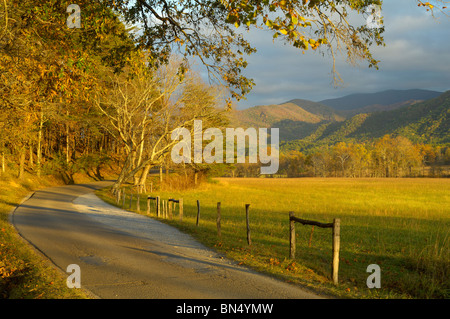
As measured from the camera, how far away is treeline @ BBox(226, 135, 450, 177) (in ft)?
412

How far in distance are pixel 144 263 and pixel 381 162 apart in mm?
140414

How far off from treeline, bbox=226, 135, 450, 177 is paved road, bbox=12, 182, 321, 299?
358 ft

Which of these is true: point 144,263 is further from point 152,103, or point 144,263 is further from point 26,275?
point 152,103

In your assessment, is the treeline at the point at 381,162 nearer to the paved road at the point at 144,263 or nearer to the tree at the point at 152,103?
the tree at the point at 152,103

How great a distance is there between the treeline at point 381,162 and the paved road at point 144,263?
109156 mm

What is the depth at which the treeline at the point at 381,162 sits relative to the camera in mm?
125500

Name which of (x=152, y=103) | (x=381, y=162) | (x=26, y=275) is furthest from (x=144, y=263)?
(x=381, y=162)

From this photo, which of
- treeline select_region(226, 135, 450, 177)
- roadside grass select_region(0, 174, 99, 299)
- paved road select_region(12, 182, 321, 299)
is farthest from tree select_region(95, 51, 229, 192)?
treeline select_region(226, 135, 450, 177)

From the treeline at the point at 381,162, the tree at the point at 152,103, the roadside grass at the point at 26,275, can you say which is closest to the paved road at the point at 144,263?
the roadside grass at the point at 26,275

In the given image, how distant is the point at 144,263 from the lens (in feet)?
26.7

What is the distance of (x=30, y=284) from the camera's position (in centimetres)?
612

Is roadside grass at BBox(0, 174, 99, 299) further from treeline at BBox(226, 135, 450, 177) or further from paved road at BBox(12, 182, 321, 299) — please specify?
treeline at BBox(226, 135, 450, 177)
